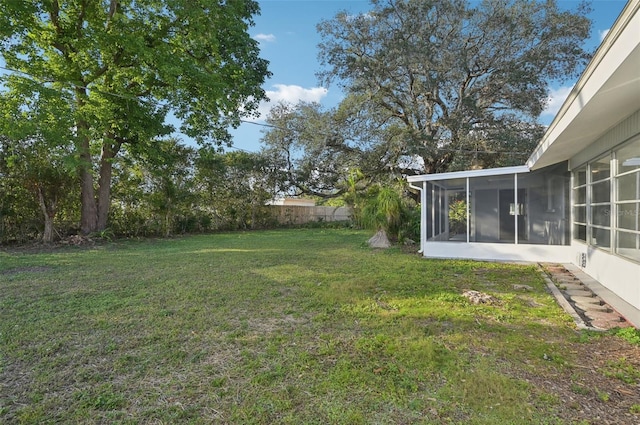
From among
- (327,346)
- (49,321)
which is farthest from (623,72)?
(49,321)

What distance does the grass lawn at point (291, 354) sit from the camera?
2115 millimetres

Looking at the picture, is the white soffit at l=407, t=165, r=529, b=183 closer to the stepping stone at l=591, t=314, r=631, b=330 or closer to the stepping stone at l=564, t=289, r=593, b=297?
the stepping stone at l=564, t=289, r=593, b=297

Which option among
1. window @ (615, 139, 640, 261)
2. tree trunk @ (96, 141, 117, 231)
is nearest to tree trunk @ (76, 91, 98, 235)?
tree trunk @ (96, 141, 117, 231)

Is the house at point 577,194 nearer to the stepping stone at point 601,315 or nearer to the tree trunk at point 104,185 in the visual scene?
the stepping stone at point 601,315

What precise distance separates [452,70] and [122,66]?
485 inches

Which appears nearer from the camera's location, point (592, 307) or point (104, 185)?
point (592, 307)

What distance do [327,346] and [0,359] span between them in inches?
106

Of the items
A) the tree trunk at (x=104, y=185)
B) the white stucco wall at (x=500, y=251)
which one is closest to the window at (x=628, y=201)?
the white stucco wall at (x=500, y=251)

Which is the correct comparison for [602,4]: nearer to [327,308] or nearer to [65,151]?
[327,308]

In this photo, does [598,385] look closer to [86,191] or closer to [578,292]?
[578,292]

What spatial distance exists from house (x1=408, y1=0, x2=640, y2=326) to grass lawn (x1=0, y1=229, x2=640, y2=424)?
1.31 meters

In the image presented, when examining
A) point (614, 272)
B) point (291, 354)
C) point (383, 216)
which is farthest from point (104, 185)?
point (614, 272)

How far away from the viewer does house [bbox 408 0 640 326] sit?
3189 millimetres

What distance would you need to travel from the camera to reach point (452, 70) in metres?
13.8
